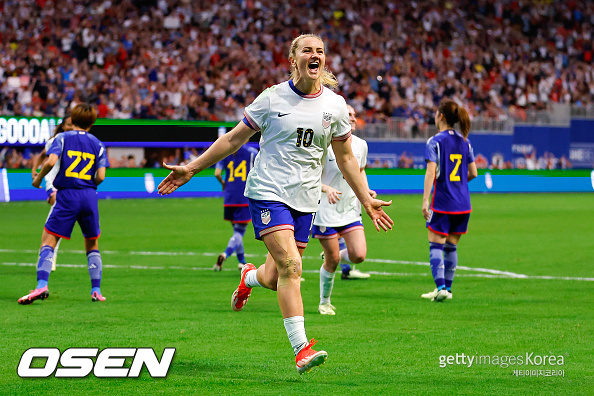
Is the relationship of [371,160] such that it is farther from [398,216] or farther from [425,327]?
[425,327]

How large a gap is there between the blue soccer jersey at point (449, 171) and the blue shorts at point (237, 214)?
3.98m

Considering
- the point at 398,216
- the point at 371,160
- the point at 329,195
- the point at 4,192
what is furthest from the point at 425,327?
the point at 371,160

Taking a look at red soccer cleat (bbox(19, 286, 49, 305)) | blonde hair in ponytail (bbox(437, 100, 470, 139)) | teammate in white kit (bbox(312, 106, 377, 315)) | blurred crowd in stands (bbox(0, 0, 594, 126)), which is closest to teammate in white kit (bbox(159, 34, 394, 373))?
teammate in white kit (bbox(312, 106, 377, 315))

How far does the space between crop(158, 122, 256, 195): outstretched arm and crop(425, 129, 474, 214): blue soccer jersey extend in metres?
4.24

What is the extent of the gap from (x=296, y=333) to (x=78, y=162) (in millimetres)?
4566

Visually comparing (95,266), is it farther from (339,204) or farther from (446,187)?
(446,187)

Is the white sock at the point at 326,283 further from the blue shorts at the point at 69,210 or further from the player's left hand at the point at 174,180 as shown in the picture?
the player's left hand at the point at 174,180

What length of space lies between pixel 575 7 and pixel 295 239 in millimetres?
47234

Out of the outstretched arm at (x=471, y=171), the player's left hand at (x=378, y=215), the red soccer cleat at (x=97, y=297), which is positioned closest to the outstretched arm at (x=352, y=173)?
the player's left hand at (x=378, y=215)

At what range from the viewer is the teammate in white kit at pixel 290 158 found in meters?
6.16

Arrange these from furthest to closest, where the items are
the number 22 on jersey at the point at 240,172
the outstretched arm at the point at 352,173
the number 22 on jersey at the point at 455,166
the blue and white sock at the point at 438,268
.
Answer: the number 22 on jersey at the point at 240,172
the number 22 on jersey at the point at 455,166
the blue and white sock at the point at 438,268
the outstretched arm at the point at 352,173

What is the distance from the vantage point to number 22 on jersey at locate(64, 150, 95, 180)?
9.55 m

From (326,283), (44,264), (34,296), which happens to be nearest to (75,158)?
(44,264)

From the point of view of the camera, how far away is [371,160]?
3828 cm
